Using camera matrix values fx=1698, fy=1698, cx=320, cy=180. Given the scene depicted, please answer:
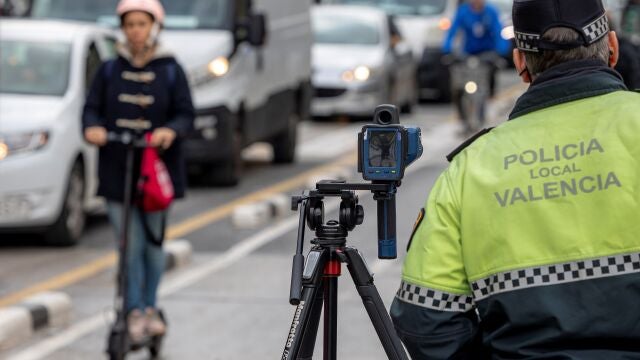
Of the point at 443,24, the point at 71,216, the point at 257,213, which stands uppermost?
the point at 443,24

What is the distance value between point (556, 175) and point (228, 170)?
1383 centimetres

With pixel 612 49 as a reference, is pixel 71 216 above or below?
below

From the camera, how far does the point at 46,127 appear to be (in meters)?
12.5

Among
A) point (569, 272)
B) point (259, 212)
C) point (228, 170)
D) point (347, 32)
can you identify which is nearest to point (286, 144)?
point (228, 170)

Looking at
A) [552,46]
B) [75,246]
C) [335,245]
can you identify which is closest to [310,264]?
[335,245]

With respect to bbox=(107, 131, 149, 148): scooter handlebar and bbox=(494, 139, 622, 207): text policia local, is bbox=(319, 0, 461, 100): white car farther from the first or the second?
bbox=(494, 139, 622, 207): text policia local

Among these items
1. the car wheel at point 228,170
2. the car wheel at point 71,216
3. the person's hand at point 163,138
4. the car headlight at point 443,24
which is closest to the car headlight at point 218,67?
the car wheel at point 228,170

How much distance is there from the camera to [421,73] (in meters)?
28.7

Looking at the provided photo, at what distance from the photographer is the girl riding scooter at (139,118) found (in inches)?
328

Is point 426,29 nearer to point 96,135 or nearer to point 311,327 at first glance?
point 96,135

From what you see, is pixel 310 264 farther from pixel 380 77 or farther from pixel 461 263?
pixel 380 77

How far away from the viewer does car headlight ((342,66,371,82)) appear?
24.2 m

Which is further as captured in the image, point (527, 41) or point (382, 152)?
point (382, 152)

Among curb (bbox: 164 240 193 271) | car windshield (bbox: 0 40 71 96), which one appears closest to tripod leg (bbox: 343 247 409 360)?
curb (bbox: 164 240 193 271)
